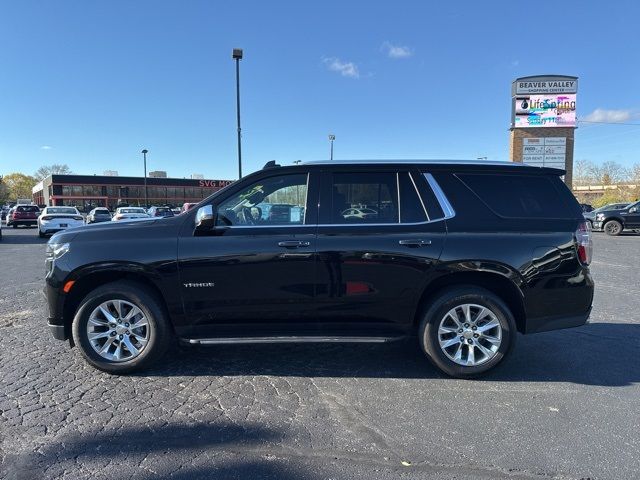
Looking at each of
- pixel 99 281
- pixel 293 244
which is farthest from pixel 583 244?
pixel 99 281

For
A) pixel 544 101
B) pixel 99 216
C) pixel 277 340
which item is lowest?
pixel 277 340

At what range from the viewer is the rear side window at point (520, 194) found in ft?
14.2

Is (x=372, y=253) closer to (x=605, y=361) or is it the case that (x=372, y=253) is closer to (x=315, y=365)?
(x=315, y=365)

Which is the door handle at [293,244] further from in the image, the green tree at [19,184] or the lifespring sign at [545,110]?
the green tree at [19,184]

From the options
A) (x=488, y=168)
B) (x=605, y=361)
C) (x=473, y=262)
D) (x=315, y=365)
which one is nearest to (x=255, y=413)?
(x=315, y=365)

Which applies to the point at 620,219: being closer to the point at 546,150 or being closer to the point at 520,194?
the point at 546,150

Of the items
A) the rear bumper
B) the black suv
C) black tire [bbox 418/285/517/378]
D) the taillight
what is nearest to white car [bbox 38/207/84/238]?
the black suv

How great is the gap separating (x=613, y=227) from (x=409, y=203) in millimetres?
21997

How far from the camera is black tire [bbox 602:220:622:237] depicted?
21672mm

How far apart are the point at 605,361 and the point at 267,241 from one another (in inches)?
146

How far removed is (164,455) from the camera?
301 cm

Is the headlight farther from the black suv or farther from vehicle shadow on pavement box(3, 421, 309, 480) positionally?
vehicle shadow on pavement box(3, 421, 309, 480)

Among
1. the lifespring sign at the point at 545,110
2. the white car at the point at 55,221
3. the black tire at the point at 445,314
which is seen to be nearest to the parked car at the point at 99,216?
the white car at the point at 55,221

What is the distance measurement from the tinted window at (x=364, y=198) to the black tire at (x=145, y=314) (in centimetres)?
184
